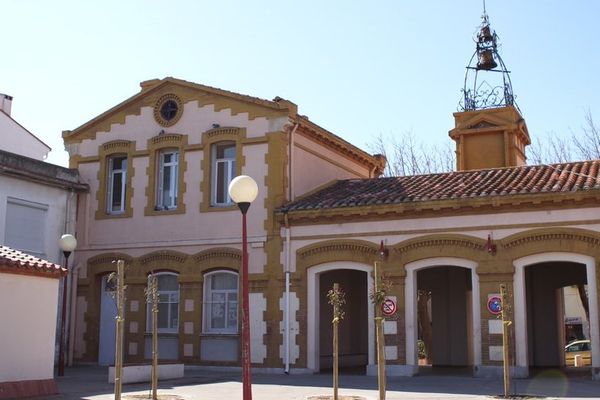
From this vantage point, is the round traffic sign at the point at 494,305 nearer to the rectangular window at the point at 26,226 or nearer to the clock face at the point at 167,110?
the clock face at the point at 167,110

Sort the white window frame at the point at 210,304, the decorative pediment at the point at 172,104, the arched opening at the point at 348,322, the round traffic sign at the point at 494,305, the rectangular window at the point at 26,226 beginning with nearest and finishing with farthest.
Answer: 1. the round traffic sign at the point at 494,305
2. the rectangular window at the point at 26,226
3. the white window frame at the point at 210,304
4. the decorative pediment at the point at 172,104
5. the arched opening at the point at 348,322

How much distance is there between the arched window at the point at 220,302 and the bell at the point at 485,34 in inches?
488

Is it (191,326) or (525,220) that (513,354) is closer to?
(525,220)

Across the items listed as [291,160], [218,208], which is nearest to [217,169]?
[218,208]

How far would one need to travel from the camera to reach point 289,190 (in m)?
21.2

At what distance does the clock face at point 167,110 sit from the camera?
74.7 ft

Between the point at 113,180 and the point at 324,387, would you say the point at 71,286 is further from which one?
the point at 324,387

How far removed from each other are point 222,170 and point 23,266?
29.8 ft

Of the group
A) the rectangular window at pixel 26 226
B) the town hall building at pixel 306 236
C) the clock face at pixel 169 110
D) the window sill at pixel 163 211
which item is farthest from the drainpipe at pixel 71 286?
the clock face at pixel 169 110

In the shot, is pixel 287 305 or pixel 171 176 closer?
pixel 287 305

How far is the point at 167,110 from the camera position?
75.5 ft

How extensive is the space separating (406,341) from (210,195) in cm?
A: 710

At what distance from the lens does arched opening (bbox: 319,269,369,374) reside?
72.9ft

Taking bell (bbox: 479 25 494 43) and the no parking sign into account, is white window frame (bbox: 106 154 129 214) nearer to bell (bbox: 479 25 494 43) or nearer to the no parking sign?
the no parking sign
